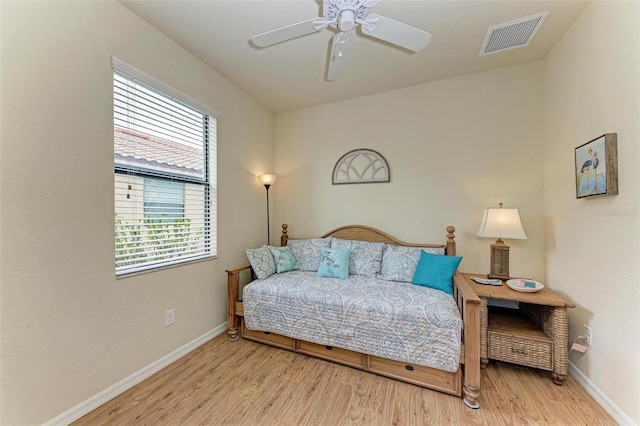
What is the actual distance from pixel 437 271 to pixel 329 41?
7.15ft

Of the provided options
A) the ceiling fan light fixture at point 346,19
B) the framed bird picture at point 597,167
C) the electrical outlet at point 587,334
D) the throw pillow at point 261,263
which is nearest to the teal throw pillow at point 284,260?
the throw pillow at point 261,263

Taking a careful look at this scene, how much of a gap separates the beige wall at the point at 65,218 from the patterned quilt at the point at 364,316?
0.83m

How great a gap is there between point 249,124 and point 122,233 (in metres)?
1.84

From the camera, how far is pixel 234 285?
2.48 m

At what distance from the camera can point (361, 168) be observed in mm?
3094

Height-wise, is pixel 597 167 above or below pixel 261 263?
above

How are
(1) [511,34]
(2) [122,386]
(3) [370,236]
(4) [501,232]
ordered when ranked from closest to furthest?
(2) [122,386], (1) [511,34], (4) [501,232], (3) [370,236]

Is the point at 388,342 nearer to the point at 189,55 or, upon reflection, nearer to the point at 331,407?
the point at 331,407

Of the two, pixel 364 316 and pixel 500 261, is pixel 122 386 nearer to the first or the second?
pixel 364 316

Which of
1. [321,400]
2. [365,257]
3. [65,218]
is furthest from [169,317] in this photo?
[365,257]

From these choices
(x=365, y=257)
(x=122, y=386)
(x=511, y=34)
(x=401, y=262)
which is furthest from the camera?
(x=365, y=257)

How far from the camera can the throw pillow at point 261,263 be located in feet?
8.43

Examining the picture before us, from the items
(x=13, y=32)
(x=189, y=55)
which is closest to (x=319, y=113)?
(x=189, y=55)

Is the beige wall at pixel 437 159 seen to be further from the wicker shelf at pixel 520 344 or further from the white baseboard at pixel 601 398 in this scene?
the white baseboard at pixel 601 398
